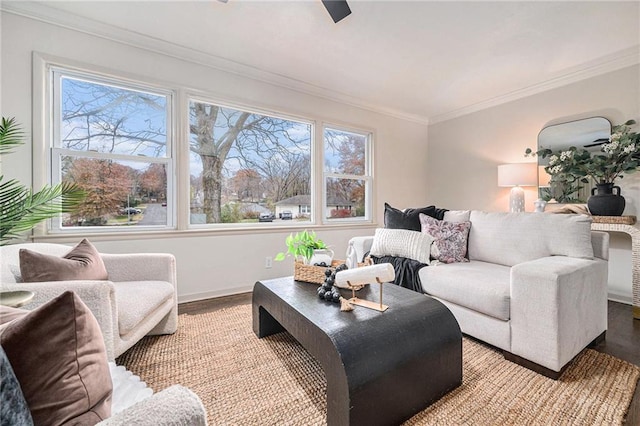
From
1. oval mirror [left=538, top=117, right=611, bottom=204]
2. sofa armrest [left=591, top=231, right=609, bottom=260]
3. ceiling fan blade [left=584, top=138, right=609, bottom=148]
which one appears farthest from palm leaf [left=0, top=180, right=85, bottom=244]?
ceiling fan blade [left=584, top=138, right=609, bottom=148]

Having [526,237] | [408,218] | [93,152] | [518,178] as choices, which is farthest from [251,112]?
[518,178]

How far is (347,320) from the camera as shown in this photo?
3.92 feet

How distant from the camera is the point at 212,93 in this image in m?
2.81

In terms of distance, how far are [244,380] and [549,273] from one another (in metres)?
1.71

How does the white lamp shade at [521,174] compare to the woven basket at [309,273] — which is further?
the white lamp shade at [521,174]

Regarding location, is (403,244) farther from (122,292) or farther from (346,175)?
(122,292)

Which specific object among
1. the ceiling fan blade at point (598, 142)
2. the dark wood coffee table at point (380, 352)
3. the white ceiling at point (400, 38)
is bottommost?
the dark wood coffee table at point (380, 352)

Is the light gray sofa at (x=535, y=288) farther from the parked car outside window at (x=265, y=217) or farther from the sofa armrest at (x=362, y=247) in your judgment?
the parked car outside window at (x=265, y=217)

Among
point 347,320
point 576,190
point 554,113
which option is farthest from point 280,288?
point 554,113

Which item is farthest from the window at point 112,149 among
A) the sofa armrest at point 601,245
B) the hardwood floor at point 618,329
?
the sofa armrest at point 601,245

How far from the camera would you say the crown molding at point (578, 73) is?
2.67m

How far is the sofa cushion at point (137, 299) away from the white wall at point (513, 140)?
13.2ft

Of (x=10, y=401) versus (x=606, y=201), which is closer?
(x=10, y=401)

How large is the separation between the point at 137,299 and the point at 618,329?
3.36 m
